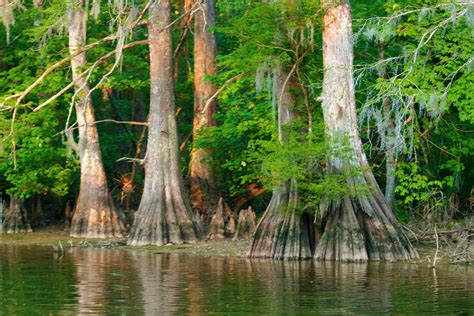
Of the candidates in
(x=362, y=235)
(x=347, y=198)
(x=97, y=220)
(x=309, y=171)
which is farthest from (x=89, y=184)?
(x=362, y=235)

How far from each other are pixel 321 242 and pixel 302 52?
4029 millimetres

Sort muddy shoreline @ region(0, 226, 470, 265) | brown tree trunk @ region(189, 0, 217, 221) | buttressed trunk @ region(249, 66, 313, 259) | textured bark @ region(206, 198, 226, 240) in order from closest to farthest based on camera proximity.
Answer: buttressed trunk @ region(249, 66, 313, 259) → muddy shoreline @ region(0, 226, 470, 265) → textured bark @ region(206, 198, 226, 240) → brown tree trunk @ region(189, 0, 217, 221)

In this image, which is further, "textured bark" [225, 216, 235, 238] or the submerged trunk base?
"textured bark" [225, 216, 235, 238]

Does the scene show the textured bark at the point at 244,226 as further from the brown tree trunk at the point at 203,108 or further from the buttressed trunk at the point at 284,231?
the buttressed trunk at the point at 284,231

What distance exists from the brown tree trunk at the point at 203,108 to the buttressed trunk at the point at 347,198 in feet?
22.1

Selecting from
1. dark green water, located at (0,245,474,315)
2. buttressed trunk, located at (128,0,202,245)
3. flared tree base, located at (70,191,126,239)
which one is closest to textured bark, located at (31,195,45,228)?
flared tree base, located at (70,191,126,239)

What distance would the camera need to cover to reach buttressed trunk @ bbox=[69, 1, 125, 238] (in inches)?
987

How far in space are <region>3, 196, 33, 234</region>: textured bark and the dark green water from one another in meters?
6.93

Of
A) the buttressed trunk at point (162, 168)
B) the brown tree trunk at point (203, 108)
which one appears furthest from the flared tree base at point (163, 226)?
the brown tree trunk at point (203, 108)

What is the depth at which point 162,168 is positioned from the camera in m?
23.8

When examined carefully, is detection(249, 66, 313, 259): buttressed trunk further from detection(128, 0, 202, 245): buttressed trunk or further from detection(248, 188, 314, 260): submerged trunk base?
detection(128, 0, 202, 245): buttressed trunk

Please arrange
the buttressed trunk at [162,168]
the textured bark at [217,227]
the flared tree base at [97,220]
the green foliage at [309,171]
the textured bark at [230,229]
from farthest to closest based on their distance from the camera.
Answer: the flared tree base at [97,220]
the textured bark at [230,229]
the textured bark at [217,227]
the buttressed trunk at [162,168]
the green foliage at [309,171]

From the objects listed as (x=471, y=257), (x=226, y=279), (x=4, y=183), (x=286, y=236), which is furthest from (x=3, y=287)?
(x=4, y=183)

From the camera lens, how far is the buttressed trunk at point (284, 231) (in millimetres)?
19406
